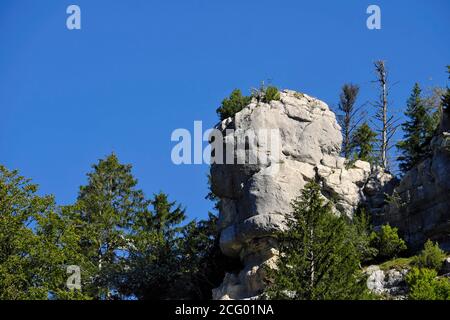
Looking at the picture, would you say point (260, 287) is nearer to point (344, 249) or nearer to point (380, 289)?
point (380, 289)

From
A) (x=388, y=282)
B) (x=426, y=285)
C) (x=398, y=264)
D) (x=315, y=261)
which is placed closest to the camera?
(x=315, y=261)

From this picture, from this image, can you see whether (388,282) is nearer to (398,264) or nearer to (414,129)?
(398,264)

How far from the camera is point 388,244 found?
155ft

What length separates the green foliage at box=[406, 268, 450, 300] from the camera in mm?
36688

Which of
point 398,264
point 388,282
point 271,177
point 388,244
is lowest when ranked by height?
point 388,282

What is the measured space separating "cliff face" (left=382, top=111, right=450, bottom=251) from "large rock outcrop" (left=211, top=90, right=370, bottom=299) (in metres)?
2.72

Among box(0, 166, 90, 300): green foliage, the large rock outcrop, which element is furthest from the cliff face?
box(0, 166, 90, 300): green foliage

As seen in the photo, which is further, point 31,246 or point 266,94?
point 266,94

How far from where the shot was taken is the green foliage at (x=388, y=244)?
4738cm

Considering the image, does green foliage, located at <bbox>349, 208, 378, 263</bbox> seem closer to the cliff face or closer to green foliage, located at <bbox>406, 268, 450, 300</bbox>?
the cliff face

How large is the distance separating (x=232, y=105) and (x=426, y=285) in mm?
20258

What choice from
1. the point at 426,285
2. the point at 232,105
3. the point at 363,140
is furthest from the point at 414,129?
the point at 426,285
